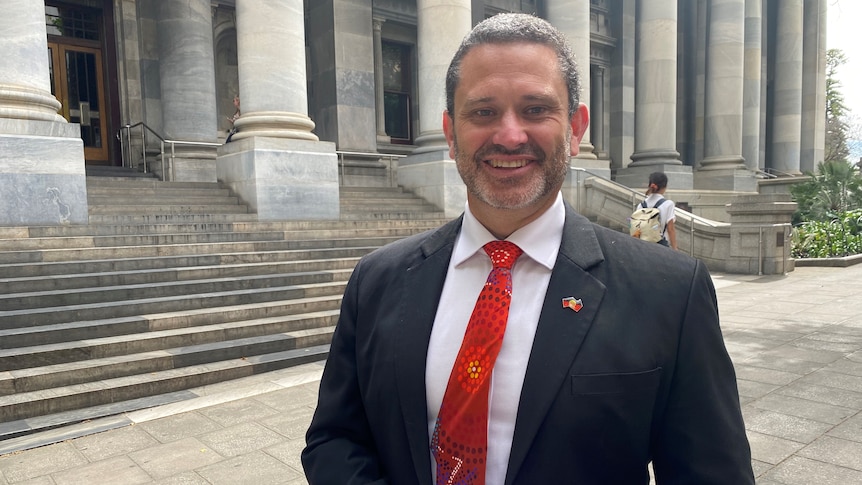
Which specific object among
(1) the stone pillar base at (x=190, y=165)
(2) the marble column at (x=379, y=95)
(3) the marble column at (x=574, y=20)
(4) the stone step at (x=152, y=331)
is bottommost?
(4) the stone step at (x=152, y=331)

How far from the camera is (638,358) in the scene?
1392 mm

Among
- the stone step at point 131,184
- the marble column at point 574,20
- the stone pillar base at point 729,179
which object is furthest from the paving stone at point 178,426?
the stone pillar base at point 729,179

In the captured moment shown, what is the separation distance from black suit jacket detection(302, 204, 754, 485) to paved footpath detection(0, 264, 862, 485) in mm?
2518

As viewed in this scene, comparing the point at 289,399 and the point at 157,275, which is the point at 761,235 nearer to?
the point at 289,399

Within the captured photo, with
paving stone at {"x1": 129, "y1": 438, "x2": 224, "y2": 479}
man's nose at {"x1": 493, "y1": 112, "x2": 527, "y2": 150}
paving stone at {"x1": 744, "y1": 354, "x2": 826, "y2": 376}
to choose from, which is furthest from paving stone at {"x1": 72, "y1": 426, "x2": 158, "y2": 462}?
paving stone at {"x1": 744, "y1": 354, "x2": 826, "y2": 376}

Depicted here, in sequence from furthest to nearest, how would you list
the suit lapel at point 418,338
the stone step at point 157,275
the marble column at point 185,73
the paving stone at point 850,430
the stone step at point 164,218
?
the marble column at point 185,73
the stone step at point 164,218
the stone step at point 157,275
the paving stone at point 850,430
the suit lapel at point 418,338

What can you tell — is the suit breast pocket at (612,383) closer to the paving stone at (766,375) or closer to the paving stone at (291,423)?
the paving stone at (291,423)

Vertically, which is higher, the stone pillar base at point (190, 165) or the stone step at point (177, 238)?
the stone pillar base at point (190, 165)

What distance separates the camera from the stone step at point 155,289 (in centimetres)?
644

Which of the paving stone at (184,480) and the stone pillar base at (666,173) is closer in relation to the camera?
the paving stone at (184,480)

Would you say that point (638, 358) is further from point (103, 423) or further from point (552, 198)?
point (103, 423)

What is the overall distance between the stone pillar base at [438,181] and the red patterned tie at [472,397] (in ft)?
39.4

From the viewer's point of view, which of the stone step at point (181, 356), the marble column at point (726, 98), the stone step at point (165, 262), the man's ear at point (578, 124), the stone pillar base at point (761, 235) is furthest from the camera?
the marble column at point (726, 98)

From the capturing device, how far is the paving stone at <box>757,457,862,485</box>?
3594mm
